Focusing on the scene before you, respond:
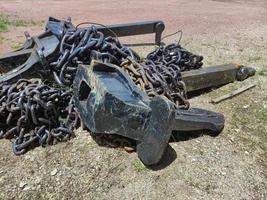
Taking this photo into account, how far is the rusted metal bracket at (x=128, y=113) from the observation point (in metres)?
3.17

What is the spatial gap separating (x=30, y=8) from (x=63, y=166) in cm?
709

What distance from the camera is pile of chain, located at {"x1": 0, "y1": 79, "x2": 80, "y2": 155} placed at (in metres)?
3.62

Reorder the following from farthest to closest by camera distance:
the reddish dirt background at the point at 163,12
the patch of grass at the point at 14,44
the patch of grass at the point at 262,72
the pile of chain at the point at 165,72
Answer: the reddish dirt background at the point at 163,12, the patch of grass at the point at 14,44, the patch of grass at the point at 262,72, the pile of chain at the point at 165,72

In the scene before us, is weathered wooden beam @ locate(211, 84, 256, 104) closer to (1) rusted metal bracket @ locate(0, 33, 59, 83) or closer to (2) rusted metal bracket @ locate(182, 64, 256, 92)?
(2) rusted metal bracket @ locate(182, 64, 256, 92)

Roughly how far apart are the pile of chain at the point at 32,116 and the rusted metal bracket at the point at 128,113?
28 cm

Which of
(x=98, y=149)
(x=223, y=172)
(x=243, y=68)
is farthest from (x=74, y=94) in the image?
(x=243, y=68)

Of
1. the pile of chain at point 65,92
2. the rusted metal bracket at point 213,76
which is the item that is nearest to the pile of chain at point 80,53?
the pile of chain at point 65,92

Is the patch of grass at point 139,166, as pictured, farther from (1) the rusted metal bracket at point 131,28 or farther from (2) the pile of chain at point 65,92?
(1) the rusted metal bracket at point 131,28

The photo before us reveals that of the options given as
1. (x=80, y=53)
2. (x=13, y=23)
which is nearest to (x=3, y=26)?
(x=13, y=23)

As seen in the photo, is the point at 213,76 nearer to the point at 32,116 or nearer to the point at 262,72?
the point at 262,72

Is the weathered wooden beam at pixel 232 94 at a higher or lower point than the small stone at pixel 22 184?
lower

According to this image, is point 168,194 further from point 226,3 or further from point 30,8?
point 226,3

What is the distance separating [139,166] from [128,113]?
0.48 m

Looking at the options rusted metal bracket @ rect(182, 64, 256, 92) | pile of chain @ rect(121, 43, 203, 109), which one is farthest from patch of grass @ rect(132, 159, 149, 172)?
rusted metal bracket @ rect(182, 64, 256, 92)
